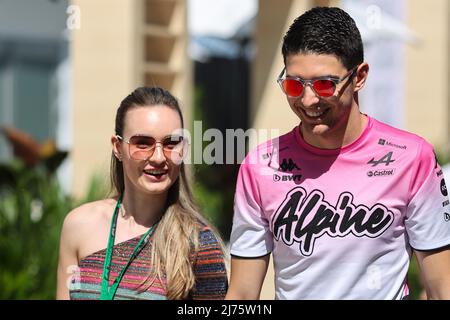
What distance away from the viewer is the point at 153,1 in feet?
20.9

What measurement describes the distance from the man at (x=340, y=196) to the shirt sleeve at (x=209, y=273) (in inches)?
10.3

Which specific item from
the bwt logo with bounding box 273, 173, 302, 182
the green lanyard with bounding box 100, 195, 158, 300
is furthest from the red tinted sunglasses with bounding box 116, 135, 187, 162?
the bwt logo with bounding box 273, 173, 302, 182

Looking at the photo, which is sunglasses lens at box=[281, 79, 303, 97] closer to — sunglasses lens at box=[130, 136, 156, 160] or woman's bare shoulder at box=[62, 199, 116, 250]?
sunglasses lens at box=[130, 136, 156, 160]

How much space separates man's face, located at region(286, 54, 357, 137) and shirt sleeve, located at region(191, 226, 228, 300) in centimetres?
54

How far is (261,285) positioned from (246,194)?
23 cm

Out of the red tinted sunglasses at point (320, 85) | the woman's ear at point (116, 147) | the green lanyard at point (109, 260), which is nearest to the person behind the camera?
the red tinted sunglasses at point (320, 85)

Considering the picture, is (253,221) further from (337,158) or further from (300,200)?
(337,158)

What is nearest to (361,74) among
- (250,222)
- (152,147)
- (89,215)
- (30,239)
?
(250,222)

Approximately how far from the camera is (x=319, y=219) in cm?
207

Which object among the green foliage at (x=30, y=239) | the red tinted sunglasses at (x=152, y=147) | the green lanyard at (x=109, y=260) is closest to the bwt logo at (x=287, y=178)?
the red tinted sunglasses at (x=152, y=147)

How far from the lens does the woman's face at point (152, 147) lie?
7.73 feet

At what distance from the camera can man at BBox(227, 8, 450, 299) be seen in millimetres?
2029

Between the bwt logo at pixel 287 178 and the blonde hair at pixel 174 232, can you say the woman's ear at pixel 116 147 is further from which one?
the bwt logo at pixel 287 178

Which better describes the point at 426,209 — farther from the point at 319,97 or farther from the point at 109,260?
the point at 109,260
